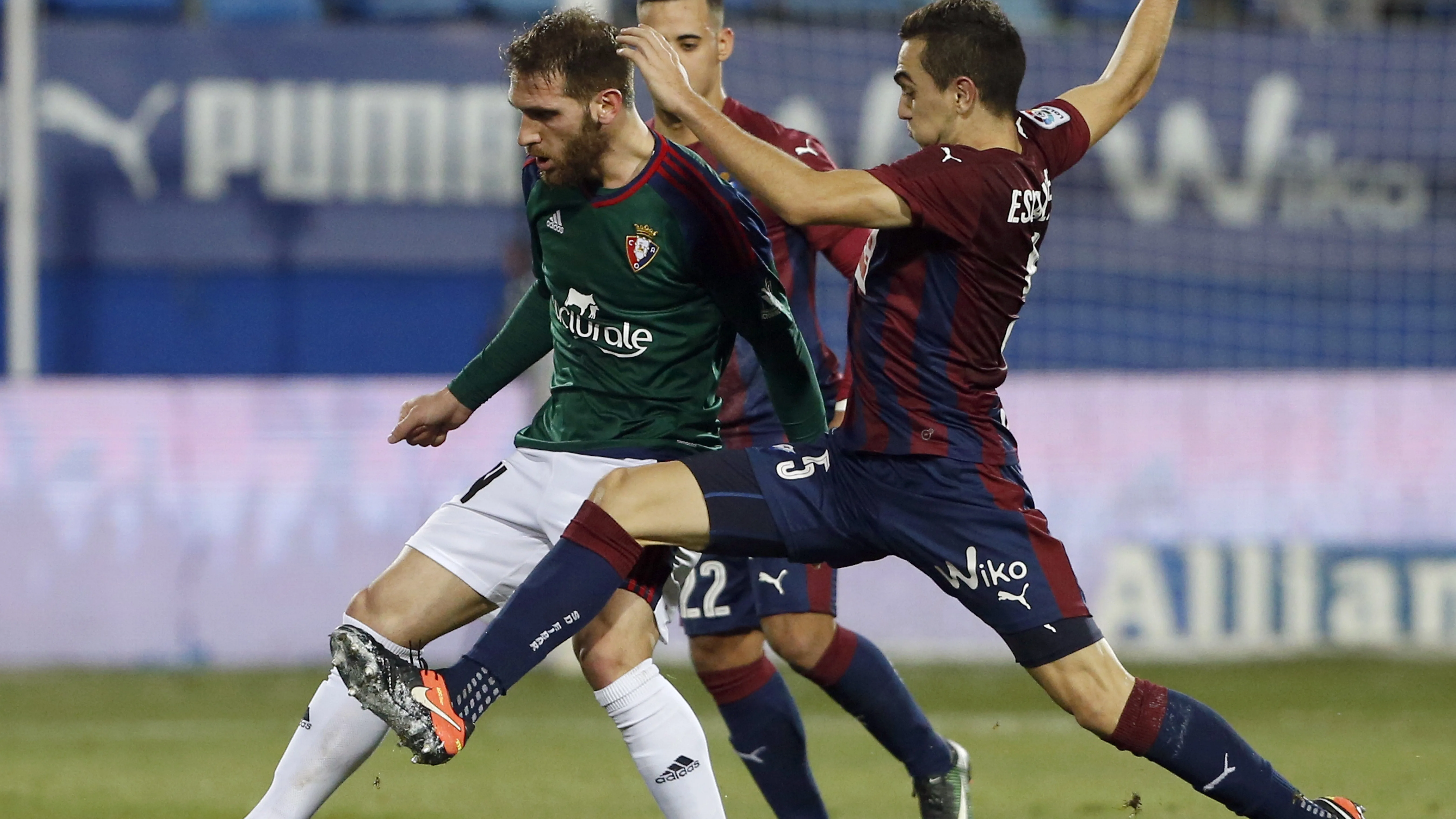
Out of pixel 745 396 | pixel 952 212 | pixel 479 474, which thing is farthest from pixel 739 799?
pixel 479 474

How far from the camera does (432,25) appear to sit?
12.5 metres

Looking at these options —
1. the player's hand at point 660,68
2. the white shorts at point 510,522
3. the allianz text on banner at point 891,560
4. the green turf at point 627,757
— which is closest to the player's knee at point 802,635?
the white shorts at point 510,522

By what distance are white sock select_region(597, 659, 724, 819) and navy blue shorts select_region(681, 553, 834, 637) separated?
82 centimetres

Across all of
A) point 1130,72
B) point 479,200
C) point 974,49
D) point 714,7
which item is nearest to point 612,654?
point 974,49

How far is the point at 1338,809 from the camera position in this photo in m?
4.00

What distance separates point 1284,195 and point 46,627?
7.85 meters

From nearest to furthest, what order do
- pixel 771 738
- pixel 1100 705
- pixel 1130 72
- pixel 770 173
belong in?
pixel 770 173 < pixel 1100 705 < pixel 1130 72 < pixel 771 738

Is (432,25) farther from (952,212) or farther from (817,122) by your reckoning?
(952,212)

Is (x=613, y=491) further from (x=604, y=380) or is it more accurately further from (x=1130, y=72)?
(x=1130, y=72)

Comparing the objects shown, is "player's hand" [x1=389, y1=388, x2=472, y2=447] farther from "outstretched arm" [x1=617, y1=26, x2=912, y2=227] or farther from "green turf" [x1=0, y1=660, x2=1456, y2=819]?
"outstretched arm" [x1=617, y1=26, x2=912, y2=227]

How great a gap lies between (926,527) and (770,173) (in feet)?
2.58

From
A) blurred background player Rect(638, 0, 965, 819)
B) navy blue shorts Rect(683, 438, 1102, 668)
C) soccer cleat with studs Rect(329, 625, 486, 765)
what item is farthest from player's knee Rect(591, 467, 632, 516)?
blurred background player Rect(638, 0, 965, 819)

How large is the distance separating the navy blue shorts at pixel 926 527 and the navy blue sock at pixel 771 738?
0.92m

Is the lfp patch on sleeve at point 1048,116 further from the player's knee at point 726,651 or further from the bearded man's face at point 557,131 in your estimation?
the player's knee at point 726,651
